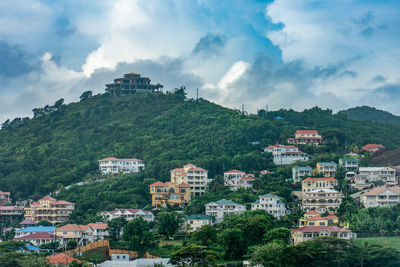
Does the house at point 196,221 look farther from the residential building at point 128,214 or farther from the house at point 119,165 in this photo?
the house at point 119,165

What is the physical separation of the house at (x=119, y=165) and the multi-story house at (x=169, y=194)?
1603cm

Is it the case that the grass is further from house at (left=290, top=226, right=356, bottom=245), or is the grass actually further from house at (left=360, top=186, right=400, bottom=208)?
house at (left=360, top=186, right=400, bottom=208)

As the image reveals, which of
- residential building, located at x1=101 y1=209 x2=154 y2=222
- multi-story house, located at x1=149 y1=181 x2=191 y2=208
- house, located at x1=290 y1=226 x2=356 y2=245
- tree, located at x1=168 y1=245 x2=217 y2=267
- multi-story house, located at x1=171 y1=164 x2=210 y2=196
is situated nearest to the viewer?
tree, located at x1=168 y1=245 x2=217 y2=267

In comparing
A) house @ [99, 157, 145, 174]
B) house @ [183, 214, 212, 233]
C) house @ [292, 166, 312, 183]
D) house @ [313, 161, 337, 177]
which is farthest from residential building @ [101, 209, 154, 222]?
house @ [99, 157, 145, 174]

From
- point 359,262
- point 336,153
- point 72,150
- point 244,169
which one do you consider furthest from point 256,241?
point 72,150

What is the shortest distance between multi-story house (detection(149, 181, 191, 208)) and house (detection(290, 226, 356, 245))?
22.9 meters

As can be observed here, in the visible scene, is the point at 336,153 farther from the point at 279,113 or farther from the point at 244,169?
the point at 279,113

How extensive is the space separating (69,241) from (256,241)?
20.0 m

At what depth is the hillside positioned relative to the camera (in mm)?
159875

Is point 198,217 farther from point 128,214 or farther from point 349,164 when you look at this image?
point 349,164

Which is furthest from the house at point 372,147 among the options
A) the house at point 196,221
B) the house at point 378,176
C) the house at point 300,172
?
the house at point 196,221

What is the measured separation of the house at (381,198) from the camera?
242ft

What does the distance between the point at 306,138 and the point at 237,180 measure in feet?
63.9

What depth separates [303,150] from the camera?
325 feet
